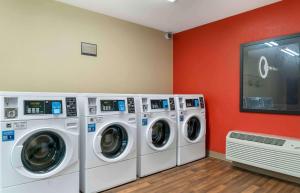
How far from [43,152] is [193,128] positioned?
88.3 inches

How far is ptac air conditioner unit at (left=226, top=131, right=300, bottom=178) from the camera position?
2.41 m

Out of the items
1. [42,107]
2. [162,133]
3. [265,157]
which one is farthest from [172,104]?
[42,107]

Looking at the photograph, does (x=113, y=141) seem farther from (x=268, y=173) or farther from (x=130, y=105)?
(x=268, y=173)

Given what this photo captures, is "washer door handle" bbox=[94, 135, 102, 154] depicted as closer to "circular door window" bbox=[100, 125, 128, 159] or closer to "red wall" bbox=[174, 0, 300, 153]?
"circular door window" bbox=[100, 125, 128, 159]

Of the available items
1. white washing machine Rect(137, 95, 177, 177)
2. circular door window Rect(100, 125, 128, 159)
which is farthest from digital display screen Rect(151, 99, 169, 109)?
circular door window Rect(100, 125, 128, 159)

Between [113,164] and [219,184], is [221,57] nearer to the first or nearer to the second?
[219,184]

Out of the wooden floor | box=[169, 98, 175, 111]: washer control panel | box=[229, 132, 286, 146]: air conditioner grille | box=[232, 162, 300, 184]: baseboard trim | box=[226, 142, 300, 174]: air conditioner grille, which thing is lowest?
the wooden floor

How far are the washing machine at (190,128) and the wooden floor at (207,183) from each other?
0.27m

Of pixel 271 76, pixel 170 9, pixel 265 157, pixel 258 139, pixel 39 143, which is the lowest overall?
pixel 265 157

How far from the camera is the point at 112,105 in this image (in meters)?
2.33

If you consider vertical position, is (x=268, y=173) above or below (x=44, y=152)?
below

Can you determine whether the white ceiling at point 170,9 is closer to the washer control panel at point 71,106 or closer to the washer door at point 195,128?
the washer control panel at point 71,106

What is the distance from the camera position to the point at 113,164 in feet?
7.70

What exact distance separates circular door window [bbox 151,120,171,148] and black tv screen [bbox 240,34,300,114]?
1.18 m
